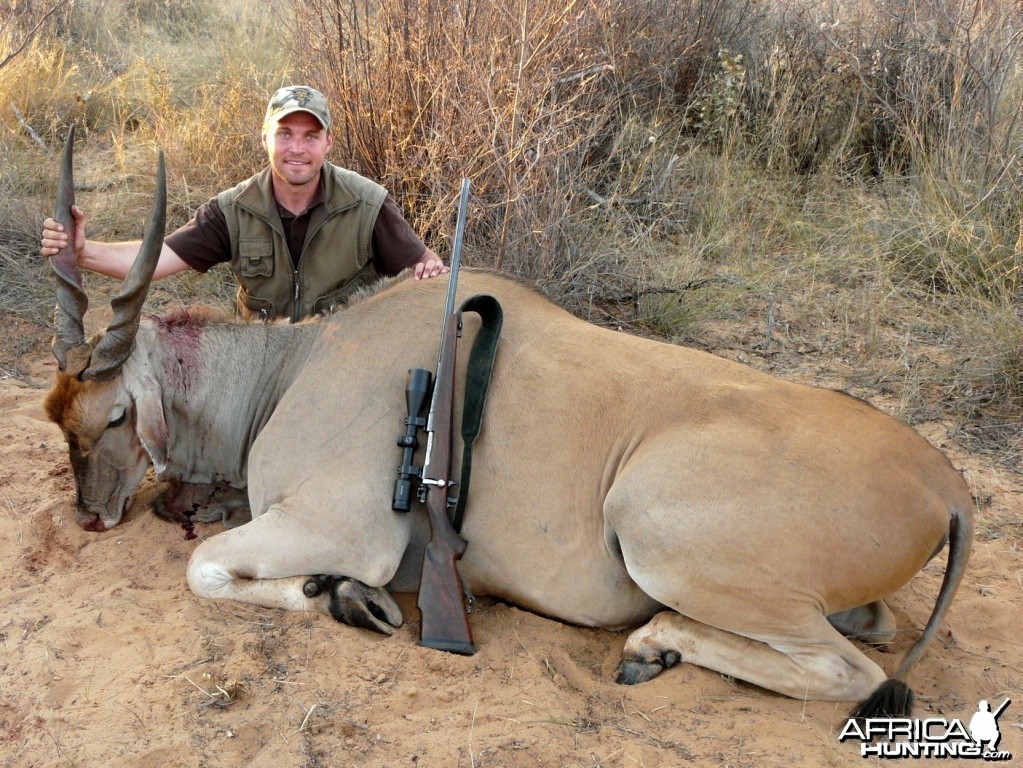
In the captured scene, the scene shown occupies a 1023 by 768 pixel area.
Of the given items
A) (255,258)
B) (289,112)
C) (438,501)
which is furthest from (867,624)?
(289,112)

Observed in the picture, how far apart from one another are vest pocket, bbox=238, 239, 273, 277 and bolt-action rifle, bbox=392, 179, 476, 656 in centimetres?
165

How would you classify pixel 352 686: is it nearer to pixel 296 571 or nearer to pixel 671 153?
pixel 296 571

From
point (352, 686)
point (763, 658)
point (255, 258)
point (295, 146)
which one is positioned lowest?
point (352, 686)

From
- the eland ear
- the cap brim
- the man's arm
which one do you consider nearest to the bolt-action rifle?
the eland ear

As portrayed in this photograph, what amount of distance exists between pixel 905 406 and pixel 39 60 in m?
7.35

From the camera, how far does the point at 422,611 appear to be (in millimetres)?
3641

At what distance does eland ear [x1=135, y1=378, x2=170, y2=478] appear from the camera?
4.12 meters

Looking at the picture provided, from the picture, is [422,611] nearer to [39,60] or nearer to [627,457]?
[627,457]

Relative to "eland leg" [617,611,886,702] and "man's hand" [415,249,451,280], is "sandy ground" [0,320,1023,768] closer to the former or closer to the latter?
"eland leg" [617,611,886,702]

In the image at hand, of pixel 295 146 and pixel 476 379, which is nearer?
pixel 476 379

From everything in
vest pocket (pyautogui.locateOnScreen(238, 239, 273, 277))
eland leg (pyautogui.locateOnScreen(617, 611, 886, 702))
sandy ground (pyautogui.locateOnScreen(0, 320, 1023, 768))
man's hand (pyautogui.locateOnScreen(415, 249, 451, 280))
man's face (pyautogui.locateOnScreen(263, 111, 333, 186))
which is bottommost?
sandy ground (pyautogui.locateOnScreen(0, 320, 1023, 768))

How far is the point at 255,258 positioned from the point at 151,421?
4.16 feet

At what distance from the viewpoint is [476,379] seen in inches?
152

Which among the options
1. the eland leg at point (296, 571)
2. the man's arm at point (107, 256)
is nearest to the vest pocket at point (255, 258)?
the man's arm at point (107, 256)
